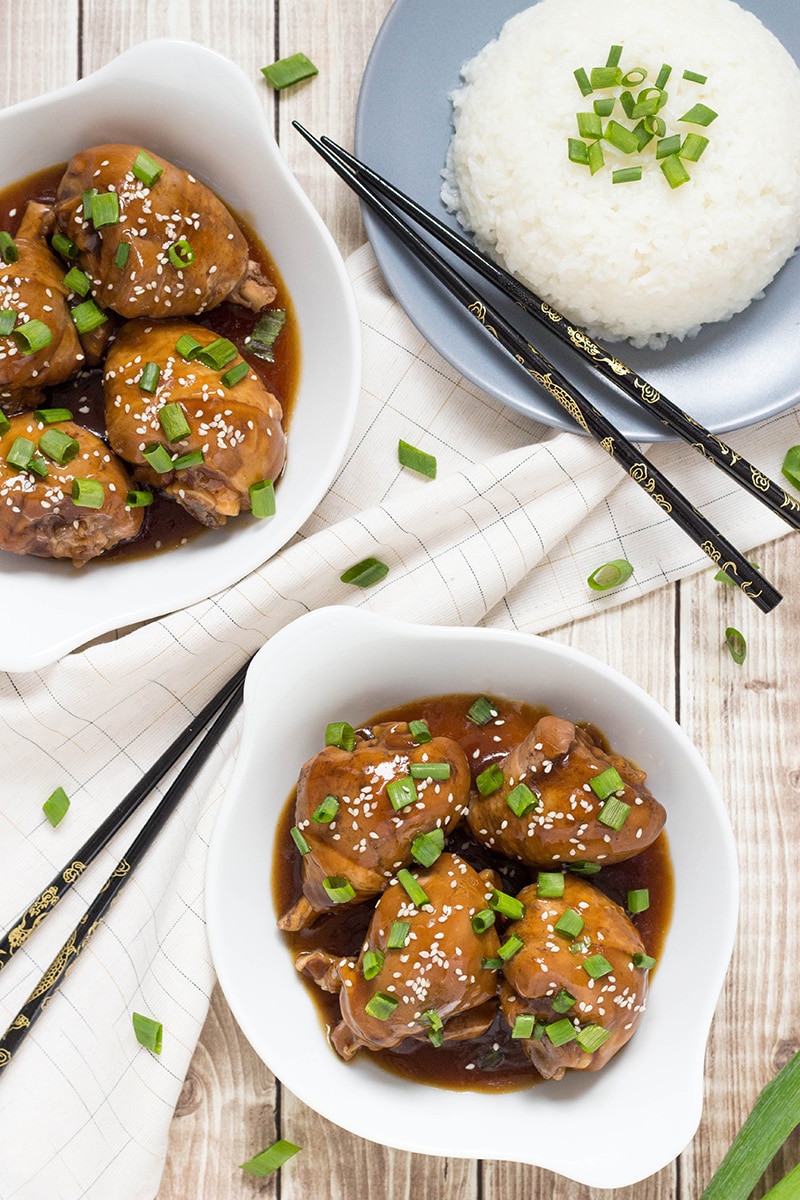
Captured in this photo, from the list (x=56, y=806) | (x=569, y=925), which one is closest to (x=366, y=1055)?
(x=569, y=925)

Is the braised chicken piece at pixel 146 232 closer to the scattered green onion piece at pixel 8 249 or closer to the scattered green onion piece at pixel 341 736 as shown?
the scattered green onion piece at pixel 8 249

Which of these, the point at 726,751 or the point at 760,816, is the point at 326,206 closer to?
the point at 726,751

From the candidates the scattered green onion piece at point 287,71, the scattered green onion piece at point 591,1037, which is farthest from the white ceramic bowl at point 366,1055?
the scattered green onion piece at point 287,71

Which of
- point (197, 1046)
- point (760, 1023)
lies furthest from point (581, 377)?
point (197, 1046)

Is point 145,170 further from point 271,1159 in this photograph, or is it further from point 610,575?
point 271,1159

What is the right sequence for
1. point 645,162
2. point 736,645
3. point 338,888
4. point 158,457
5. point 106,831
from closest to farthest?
point 338,888 → point 158,457 → point 645,162 → point 106,831 → point 736,645
